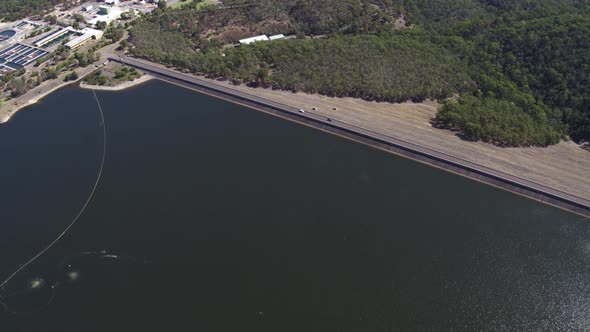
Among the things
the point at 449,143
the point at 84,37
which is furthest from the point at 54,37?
the point at 449,143

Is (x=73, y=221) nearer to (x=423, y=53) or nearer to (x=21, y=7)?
(x=423, y=53)

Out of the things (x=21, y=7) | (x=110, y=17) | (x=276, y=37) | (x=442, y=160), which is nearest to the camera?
(x=442, y=160)

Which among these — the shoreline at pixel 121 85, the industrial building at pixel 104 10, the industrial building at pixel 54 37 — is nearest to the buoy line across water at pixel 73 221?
the shoreline at pixel 121 85

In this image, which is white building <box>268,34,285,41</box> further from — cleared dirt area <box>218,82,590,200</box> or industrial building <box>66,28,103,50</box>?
industrial building <box>66,28,103,50</box>

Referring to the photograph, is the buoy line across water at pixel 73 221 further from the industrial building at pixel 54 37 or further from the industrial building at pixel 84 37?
the industrial building at pixel 54 37

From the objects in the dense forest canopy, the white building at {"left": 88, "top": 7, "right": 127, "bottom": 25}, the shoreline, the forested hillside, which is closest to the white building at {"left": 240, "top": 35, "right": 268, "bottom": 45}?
the dense forest canopy

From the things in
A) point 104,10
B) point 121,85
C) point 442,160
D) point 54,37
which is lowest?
point 121,85
